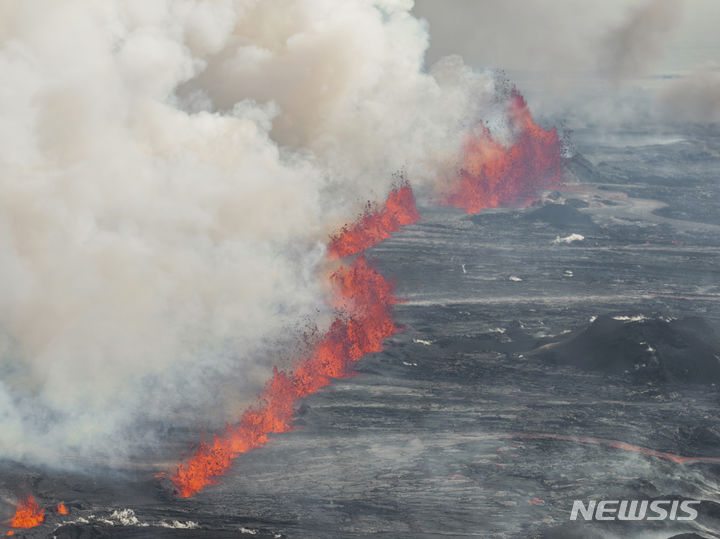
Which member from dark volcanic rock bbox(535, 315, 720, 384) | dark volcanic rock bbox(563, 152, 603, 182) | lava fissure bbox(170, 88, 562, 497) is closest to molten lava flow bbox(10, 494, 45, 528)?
lava fissure bbox(170, 88, 562, 497)

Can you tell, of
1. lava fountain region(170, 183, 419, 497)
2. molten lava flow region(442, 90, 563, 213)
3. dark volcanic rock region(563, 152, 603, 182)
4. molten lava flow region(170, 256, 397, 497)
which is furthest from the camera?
dark volcanic rock region(563, 152, 603, 182)

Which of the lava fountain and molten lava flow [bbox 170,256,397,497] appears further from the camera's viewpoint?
the lava fountain

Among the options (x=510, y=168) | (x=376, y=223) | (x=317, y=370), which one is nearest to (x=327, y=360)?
(x=317, y=370)

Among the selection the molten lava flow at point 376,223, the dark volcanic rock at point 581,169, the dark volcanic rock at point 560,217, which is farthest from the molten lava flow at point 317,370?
the dark volcanic rock at point 581,169

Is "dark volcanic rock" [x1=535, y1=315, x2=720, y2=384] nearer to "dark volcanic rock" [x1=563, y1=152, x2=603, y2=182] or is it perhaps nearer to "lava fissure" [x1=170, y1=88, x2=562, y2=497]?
"lava fissure" [x1=170, y1=88, x2=562, y2=497]

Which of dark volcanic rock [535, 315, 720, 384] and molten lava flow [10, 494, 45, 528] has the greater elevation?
dark volcanic rock [535, 315, 720, 384]

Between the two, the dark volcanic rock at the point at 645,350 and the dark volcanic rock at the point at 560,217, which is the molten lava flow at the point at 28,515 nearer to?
the dark volcanic rock at the point at 645,350
